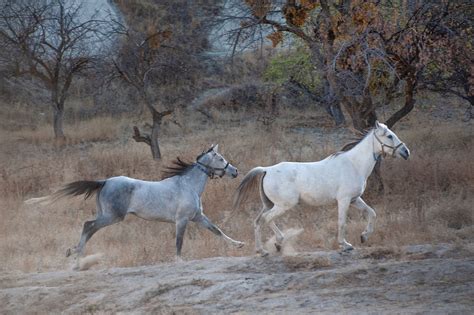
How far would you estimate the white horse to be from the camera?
1043 cm

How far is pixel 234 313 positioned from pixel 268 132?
51.2 ft

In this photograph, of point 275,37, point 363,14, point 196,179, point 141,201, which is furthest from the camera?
point 275,37

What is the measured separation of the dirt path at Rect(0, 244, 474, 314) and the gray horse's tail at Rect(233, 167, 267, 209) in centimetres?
120

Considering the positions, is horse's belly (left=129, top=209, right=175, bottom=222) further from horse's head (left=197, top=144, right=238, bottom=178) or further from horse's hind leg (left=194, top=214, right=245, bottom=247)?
horse's head (left=197, top=144, right=238, bottom=178)

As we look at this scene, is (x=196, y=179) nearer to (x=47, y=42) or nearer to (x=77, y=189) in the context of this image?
(x=77, y=189)

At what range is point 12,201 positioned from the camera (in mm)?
16141

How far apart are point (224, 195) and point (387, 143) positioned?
16.7 feet

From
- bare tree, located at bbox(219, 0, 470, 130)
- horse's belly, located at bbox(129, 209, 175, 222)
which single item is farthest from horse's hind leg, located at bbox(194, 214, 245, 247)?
bare tree, located at bbox(219, 0, 470, 130)

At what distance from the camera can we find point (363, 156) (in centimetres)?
1075

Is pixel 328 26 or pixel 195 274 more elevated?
pixel 328 26

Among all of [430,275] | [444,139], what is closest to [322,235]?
[430,275]

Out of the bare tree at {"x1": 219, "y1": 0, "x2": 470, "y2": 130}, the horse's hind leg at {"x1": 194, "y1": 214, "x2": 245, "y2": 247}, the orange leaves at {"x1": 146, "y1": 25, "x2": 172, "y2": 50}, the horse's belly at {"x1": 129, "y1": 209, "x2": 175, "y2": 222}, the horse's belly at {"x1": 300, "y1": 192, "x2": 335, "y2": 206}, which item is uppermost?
the orange leaves at {"x1": 146, "y1": 25, "x2": 172, "y2": 50}

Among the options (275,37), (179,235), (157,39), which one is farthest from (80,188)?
(157,39)

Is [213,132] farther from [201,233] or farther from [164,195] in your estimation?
[164,195]
